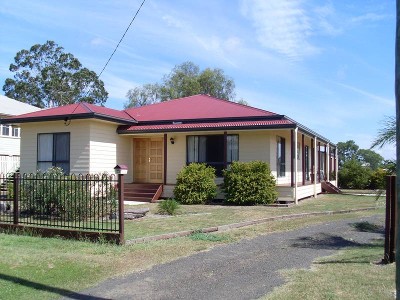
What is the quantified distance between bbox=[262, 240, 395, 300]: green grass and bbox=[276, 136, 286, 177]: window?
12530 millimetres

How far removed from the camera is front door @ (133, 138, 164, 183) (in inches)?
827

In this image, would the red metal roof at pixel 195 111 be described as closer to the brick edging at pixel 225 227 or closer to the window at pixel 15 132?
the brick edging at pixel 225 227

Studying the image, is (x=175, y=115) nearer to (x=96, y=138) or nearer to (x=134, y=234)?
(x=96, y=138)

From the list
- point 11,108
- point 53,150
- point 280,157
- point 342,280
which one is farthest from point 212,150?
point 11,108

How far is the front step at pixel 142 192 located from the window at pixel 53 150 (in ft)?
9.30

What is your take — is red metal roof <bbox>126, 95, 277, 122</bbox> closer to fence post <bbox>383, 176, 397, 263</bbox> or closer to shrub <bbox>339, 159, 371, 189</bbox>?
fence post <bbox>383, 176, 397, 263</bbox>

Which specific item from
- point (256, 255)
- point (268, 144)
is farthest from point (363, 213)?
point (256, 255)

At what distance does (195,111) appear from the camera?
69.4 ft

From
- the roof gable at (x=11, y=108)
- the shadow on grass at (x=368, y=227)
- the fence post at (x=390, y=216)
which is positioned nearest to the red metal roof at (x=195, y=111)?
the shadow on grass at (x=368, y=227)

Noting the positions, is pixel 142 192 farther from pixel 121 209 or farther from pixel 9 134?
pixel 9 134

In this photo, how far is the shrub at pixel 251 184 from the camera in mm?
17094

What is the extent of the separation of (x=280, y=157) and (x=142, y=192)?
6626mm

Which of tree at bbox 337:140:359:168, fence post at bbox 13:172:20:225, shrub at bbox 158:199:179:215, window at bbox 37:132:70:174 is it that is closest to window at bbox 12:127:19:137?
window at bbox 37:132:70:174

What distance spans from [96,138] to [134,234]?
9480 millimetres
